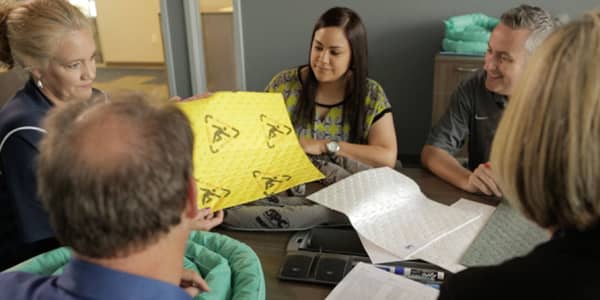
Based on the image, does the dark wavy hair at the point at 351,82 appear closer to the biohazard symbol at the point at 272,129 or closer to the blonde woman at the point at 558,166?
the biohazard symbol at the point at 272,129

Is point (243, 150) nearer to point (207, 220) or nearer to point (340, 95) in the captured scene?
point (207, 220)

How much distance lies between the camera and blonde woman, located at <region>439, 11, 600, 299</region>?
58 centimetres

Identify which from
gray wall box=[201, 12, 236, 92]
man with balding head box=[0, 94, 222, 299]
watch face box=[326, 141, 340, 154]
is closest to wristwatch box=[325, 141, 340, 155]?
watch face box=[326, 141, 340, 154]

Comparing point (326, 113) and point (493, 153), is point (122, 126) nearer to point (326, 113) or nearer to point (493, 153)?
point (493, 153)

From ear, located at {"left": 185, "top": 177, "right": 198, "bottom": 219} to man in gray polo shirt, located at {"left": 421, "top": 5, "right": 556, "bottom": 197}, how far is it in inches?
35.9

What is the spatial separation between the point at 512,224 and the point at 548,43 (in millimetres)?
657

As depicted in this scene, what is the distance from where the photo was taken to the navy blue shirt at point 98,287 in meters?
0.67

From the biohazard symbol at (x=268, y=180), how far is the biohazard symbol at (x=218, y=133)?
0.12 m

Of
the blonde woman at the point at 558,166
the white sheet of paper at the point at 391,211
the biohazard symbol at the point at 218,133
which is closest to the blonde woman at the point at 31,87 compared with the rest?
the biohazard symbol at the point at 218,133

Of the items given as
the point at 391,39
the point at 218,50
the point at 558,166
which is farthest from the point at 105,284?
the point at 218,50

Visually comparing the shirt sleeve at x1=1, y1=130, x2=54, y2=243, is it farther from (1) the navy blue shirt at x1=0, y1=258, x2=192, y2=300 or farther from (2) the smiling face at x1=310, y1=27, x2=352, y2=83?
(2) the smiling face at x1=310, y1=27, x2=352, y2=83

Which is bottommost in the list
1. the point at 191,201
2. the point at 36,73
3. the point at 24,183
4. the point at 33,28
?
the point at 24,183

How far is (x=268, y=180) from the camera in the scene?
53.2 inches

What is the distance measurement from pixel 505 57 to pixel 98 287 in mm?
1435
